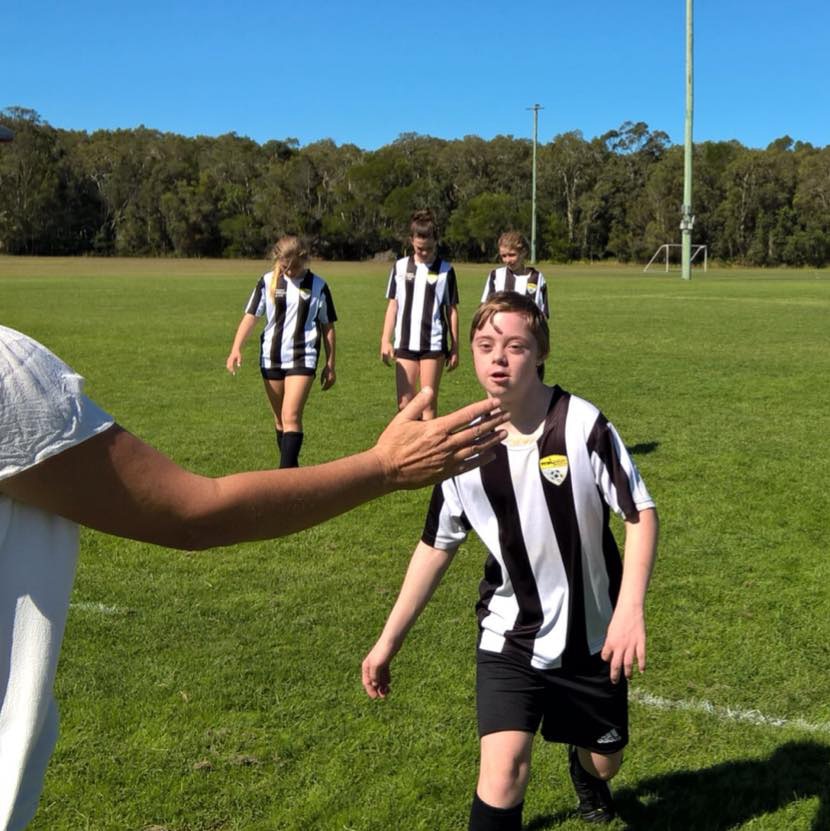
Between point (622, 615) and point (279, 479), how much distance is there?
1280mm

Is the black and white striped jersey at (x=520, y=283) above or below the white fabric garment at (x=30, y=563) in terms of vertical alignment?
above

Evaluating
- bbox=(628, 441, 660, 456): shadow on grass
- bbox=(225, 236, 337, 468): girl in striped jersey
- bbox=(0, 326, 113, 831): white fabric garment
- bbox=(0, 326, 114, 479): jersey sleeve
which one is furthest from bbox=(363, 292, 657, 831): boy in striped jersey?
bbox=(628, 441, 660, 456): shadow on grass

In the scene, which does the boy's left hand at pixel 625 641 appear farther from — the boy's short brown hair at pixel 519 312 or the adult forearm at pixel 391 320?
the adult forearm at pixel 391 320

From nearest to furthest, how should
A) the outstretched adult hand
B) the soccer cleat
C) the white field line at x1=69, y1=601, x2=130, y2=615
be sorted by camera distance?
1. the outstretched adult hand
2. the soccer cleat
3. the white field line at x1=69, y1=601, x2=130, y2=615

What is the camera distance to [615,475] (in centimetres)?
285

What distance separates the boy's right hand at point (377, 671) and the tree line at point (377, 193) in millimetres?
89768

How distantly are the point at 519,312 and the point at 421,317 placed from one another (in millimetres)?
6945

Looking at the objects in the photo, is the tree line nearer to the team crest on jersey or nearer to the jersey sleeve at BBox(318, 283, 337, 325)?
the jersey sleeve at BBox(318, 283, 337, 325)

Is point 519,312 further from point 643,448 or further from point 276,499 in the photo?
point 643,448

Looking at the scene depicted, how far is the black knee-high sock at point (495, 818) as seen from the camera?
2809mm

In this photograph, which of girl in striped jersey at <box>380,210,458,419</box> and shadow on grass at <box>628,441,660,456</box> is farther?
girl in striped jersey at <box>380,210,458,419</box>

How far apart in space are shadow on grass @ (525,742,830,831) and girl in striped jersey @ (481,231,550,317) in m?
6.53

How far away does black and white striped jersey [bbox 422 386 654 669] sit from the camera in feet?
9.45

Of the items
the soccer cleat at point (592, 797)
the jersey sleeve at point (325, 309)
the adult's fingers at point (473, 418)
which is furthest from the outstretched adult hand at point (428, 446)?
the jersey sleeve at point (325, 309)
